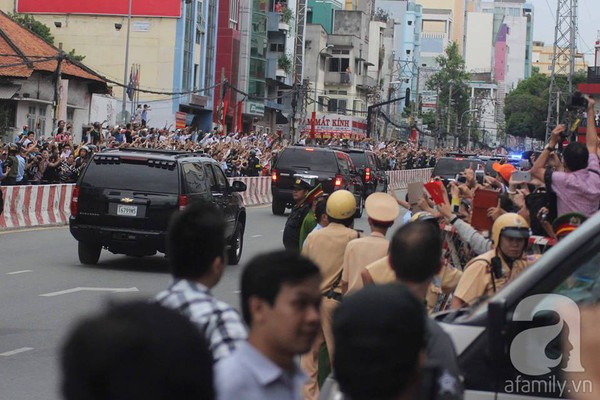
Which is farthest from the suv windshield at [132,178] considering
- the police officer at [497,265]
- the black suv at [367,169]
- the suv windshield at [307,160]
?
the black suv at [367,169]

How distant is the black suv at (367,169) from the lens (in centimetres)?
4144

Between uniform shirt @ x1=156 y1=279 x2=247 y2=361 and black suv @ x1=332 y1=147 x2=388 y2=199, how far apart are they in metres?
35.1

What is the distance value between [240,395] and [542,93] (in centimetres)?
14270

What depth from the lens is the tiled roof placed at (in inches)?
1821

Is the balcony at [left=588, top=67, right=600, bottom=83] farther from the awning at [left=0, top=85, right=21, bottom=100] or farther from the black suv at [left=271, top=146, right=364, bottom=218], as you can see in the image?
the black suv at [left=271, top=146, right=364, bottom=218]

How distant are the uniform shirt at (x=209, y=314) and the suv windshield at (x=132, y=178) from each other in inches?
549

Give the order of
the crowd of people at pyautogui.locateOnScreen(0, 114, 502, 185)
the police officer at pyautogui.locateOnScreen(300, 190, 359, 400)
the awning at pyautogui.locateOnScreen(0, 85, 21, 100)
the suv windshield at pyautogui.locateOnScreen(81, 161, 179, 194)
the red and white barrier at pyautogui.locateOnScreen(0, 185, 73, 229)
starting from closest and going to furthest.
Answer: the police officer at pyautogui.locateOnScreen(300, 190, 359, 400) < the suv windshield at pyautogui.locateOnScreen(81, 161, 179, 194) < the red and white barrier at pyautogui.locateOnScreen(0, 185, 73, 229) < the crowd of people at pyautogui.locateOnScreen(0, 114, 502, 185) < the awning at pyautogui.locateOnScreen(0, 85, 21, 100)

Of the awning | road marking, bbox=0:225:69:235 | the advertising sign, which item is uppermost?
the advertising sign

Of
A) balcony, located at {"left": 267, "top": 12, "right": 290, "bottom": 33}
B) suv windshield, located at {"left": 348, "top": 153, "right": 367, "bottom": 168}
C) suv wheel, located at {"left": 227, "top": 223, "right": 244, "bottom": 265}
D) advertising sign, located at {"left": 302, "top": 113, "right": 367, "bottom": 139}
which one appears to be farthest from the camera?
advertising sign, located at {"left": 302, "top": 113, "right": 367, "bottom": 139}

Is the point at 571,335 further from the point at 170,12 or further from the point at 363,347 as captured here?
the point at 170,12

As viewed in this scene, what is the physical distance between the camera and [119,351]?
2.78 m

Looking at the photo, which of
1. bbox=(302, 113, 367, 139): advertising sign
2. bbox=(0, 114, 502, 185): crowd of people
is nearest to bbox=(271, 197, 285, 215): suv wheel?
bbox=(0, 114, 502, 185): crowd of people

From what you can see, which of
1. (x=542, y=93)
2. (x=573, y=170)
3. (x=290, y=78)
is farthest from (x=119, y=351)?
(x=542, y=93)

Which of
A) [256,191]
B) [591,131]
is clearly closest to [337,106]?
[256,191]
